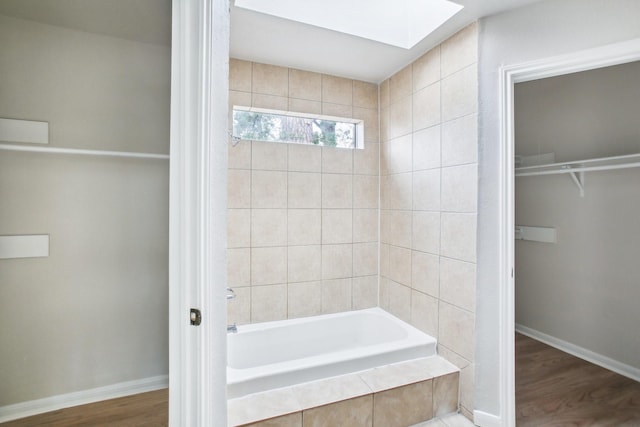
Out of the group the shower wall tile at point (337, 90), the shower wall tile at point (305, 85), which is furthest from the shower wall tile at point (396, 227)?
the shower wall tile at point (305, 85)

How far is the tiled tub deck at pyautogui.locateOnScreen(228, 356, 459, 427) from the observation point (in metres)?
1.62

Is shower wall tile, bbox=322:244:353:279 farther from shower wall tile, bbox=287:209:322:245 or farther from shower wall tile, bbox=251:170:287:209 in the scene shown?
shower wall tile, bbox=251:170:287:209

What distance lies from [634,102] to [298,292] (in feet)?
9.96

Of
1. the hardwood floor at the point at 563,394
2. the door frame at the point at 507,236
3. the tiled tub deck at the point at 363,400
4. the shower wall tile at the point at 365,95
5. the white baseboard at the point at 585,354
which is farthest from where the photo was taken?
the shower wall tile at the point at 365,95

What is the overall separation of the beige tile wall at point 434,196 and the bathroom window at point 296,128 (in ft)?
1.10

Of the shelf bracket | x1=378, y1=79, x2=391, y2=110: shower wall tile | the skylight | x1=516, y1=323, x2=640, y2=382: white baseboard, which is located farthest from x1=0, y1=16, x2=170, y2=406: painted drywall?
x1=516, y1=323, x2=640, y2=382: white baseboard

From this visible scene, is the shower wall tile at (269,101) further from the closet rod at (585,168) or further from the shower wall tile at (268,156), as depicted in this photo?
the closet rod at (585,168)

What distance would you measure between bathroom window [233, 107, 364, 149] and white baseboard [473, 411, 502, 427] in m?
2.21

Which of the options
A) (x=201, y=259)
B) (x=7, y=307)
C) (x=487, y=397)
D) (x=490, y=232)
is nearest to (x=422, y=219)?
(x=490, y=232)

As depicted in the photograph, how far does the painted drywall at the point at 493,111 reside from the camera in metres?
1.62

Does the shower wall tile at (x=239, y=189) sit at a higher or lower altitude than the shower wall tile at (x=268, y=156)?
lower

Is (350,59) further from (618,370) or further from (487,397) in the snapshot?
(618,370)

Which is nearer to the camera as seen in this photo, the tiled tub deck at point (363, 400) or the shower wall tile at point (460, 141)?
the tiled tub deck at point (363, 400)

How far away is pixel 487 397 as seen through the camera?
1.84 metres
